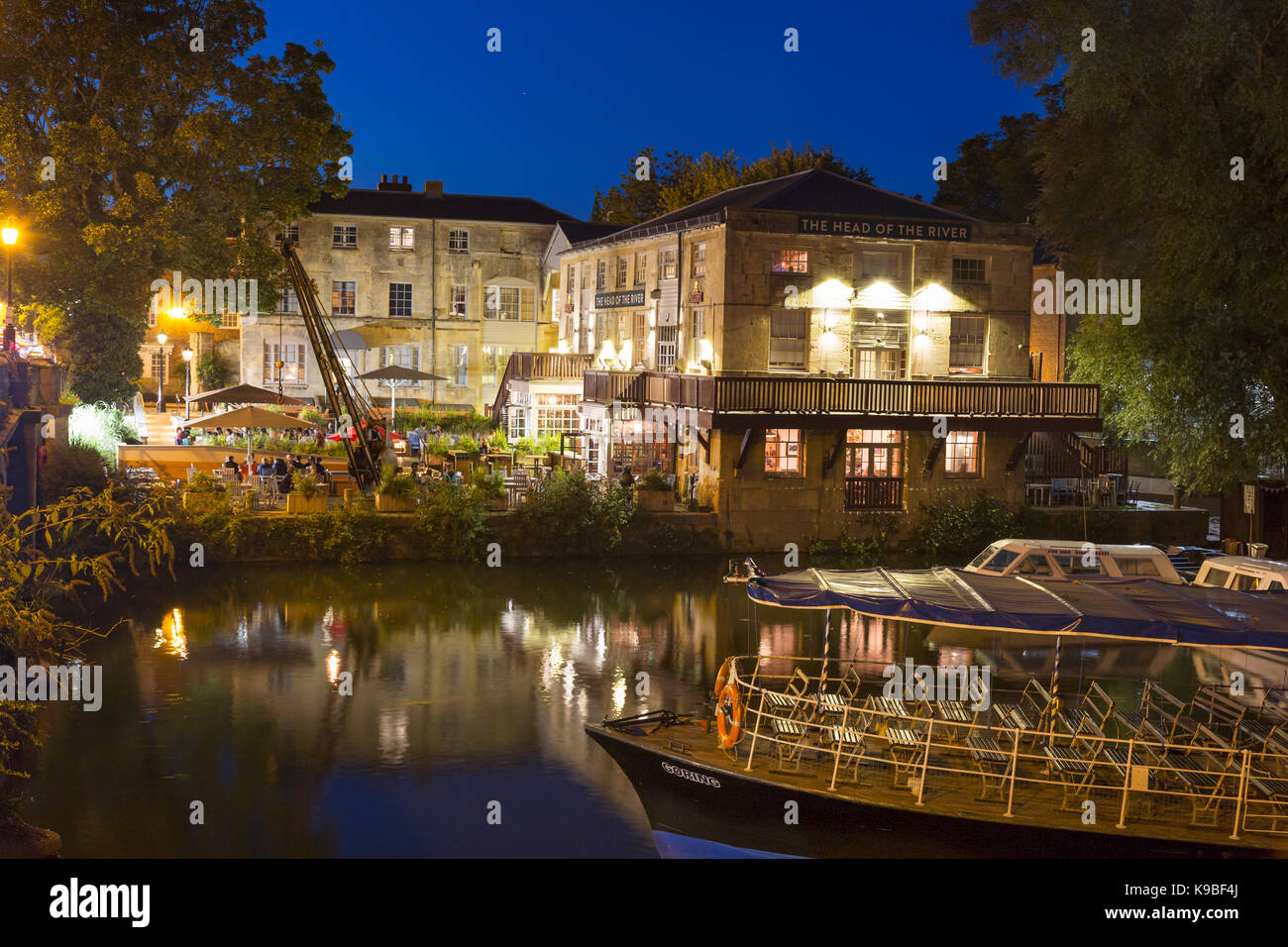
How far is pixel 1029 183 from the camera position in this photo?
2662 inches

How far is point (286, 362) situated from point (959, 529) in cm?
3492

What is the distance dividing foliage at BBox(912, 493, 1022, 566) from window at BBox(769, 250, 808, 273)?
8.03 m

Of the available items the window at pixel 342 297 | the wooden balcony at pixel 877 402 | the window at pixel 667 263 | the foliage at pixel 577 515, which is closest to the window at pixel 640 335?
the window at pixel 667 263

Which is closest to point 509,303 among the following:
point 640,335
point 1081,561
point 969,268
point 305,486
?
point 640,335

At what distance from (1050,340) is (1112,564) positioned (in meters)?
27.3

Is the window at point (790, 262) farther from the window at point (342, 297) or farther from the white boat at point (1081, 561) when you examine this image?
the window at point (342, 297)

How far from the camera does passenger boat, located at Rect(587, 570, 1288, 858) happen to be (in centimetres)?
1396

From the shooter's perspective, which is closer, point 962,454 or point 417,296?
point 962,454

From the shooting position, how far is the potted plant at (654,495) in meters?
36.7

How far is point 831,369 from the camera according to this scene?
39.2m

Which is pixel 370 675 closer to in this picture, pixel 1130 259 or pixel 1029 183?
pixel 1130 259

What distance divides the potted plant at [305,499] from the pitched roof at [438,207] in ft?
93.0

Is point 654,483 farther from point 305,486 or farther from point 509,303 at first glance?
point 509,303

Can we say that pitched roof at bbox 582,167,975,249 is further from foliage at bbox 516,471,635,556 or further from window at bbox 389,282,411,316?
window at bbox 389,282,411,316
